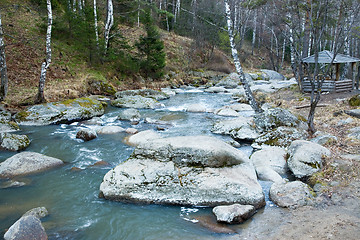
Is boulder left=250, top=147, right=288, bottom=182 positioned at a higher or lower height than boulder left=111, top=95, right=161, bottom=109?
lower

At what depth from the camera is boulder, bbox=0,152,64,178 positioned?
21.4 ft

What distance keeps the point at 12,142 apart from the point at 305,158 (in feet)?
28.8

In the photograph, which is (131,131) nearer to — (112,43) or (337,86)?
(337,86)

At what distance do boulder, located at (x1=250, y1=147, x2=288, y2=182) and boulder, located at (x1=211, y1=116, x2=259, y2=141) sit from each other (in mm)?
2117

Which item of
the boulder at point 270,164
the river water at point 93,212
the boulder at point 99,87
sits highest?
the boulder at point 99,87

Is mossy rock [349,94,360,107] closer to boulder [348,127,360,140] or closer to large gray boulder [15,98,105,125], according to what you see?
boulder [348,127,360,140]

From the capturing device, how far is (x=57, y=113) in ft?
39.2

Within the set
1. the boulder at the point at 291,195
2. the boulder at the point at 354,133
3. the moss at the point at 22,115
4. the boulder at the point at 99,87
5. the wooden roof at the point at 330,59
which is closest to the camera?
the boulder at the point at 291,195

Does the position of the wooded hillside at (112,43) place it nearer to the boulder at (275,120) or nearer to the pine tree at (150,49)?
the pine tree at (150,49)

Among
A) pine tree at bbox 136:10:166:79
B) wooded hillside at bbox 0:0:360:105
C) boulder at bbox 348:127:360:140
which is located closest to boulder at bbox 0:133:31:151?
wooded hillside at bbox 0:0:360:105

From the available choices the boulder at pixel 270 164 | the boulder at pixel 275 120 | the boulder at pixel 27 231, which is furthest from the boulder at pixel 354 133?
the boulder at pixel 27 231

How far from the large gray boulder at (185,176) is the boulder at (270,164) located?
63 cm

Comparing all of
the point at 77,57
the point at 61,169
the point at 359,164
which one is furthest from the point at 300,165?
the point at 77,57

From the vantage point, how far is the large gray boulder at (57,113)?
11.5 metres
